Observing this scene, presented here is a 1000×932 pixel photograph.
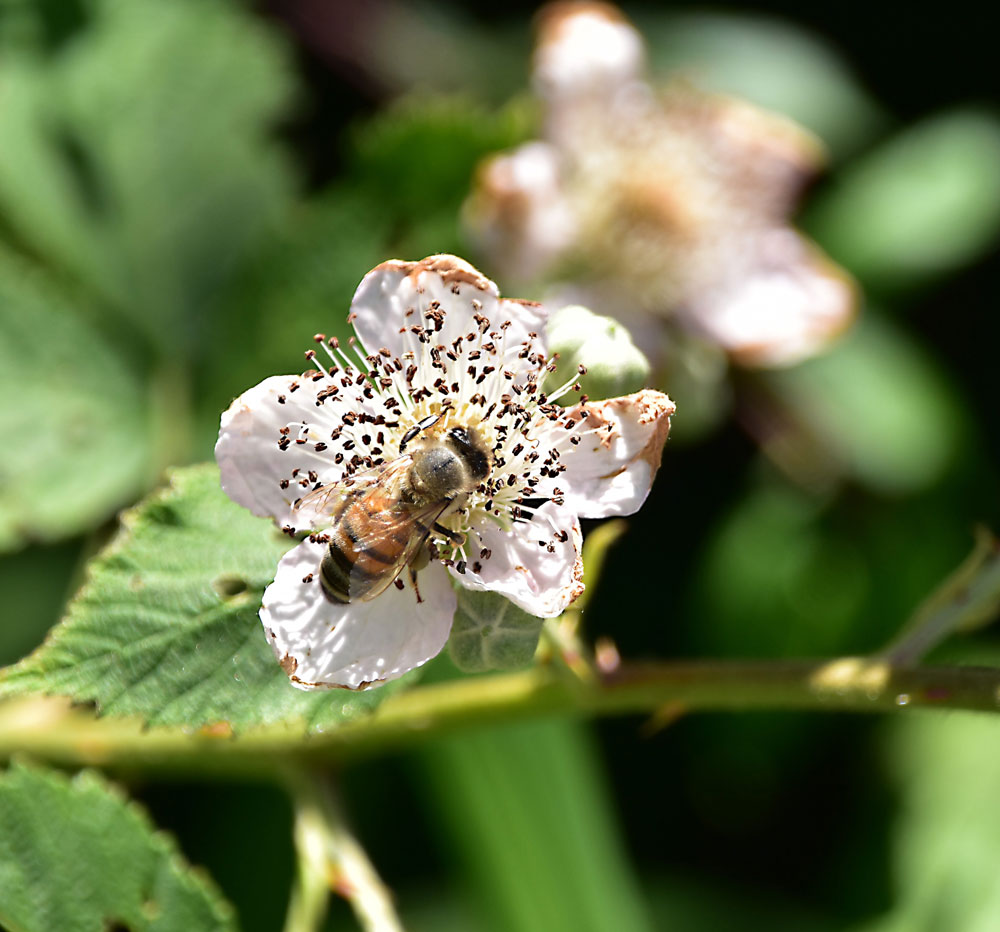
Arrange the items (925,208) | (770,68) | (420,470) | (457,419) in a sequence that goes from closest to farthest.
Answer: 1. (420,470)
2. (457,419)
3. (925,208)
4. (770,68)

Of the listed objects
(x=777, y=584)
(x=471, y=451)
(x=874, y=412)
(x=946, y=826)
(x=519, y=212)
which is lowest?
(x=946, y=826)

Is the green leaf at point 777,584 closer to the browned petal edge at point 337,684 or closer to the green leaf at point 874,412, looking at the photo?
the green leaf at point 874,412

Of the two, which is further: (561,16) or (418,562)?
(561,16)

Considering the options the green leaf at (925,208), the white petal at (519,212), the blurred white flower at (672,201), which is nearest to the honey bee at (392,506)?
the white petal at (519,212)

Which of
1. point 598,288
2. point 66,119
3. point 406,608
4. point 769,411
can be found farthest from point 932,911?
point 66,119

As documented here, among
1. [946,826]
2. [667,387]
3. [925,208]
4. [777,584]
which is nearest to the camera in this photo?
[667,387]

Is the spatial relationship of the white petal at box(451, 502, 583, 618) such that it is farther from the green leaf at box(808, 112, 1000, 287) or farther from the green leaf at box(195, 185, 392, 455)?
the green leaf at box(808, 112, 1000, 287)

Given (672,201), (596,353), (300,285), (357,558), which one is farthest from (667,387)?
(357,558)

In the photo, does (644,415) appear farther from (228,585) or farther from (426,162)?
(426,162)
